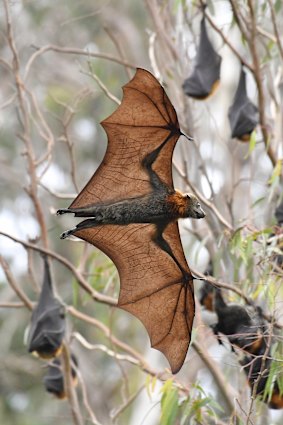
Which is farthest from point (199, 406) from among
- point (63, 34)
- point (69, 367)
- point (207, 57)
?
point (63, 34)

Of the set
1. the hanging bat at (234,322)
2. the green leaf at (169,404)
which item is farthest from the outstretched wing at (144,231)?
the hanging bat at (234,322)

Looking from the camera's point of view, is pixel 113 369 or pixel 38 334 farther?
pixel 113 369

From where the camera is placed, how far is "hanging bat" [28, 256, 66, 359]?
623 centimetres

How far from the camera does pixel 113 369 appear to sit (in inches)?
563

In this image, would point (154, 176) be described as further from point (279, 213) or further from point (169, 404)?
point (279, 213)

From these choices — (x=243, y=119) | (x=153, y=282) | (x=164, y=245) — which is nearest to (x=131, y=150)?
(x=164, y=245)

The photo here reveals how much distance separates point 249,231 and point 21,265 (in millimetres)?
9344

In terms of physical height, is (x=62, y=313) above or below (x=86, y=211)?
below

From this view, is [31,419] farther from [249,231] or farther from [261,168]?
→ [249,231]

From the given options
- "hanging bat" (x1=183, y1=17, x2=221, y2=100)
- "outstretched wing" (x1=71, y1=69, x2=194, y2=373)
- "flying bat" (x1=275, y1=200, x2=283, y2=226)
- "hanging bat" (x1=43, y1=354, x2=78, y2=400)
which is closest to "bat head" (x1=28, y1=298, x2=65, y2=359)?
"hanging bat" (x1=43, y1=354, x2=78, y2=400)

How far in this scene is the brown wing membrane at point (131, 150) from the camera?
4.39 meters

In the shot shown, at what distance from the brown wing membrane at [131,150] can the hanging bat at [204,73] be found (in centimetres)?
231

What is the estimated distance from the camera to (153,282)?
16.1 feet

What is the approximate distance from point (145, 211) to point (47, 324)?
211 centimetres
